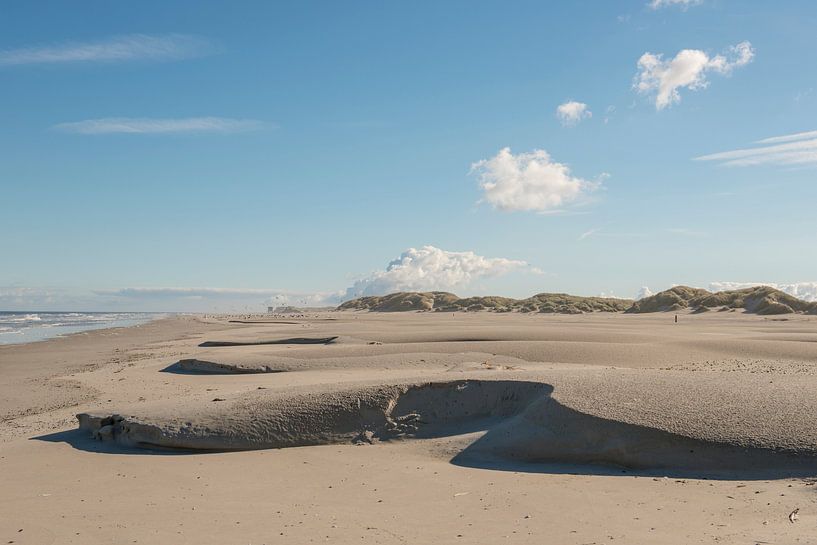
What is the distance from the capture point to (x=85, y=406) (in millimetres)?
11883

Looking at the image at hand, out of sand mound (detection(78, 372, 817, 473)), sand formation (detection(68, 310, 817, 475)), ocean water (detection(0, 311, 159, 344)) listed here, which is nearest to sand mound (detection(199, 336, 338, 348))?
sand formation (detection(68, 310, 817, 475))

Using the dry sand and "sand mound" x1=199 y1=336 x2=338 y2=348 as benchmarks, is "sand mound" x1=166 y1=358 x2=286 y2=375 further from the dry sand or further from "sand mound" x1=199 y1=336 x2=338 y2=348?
"sand mound" x1=199 y1=336 x2=338 y2=348

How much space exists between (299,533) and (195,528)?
3.04ft

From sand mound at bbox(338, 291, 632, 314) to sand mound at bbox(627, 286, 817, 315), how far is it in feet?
19.3

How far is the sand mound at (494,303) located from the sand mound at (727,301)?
5883 mm

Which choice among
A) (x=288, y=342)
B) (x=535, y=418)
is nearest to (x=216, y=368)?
(x=288, y=342)

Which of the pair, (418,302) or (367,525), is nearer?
(367,525)

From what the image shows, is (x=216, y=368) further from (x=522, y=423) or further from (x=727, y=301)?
(x=727, y=301)

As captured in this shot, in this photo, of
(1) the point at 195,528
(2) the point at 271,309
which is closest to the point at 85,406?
(1) the point at 195,528

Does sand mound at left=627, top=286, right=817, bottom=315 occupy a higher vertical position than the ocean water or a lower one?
higher

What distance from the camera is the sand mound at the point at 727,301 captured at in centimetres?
3853

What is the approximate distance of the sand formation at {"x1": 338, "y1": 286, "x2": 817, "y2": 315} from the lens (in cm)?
3991

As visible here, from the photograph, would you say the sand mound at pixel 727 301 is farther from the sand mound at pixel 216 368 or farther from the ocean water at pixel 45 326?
the ocean water at pixel 45 326

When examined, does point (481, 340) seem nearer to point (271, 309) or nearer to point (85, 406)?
point (85, 406)
